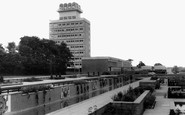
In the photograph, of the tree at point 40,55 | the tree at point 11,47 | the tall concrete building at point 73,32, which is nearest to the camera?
the tree at point 40,55

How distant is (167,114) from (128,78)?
4151 cm

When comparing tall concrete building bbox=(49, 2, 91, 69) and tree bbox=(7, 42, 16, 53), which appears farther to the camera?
tall concrete building bbox=(49, 2, 91, 69)

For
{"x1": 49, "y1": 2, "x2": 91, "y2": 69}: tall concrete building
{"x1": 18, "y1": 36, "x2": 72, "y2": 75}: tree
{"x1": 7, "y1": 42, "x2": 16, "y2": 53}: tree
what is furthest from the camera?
{"x1": 49, "y1": 2, "x2": 91, "y2": 69}: tall concrete building

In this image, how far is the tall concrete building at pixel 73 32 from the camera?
137000mm

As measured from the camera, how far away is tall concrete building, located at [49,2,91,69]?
449ft

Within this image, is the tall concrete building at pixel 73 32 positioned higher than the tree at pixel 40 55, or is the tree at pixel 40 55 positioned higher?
the tall concrete building at pixel 73 32

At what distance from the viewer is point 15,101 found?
14.9 meters

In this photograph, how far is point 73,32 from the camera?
140m

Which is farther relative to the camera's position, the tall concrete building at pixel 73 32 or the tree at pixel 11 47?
the tall concrete building at pixel 73 32

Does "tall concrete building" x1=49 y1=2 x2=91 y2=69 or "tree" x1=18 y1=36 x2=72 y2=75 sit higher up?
"tall concrete building" x1=49 y1=2 x2=91 y2=69

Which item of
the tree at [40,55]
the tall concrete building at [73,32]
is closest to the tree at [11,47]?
the tree at [40,55]

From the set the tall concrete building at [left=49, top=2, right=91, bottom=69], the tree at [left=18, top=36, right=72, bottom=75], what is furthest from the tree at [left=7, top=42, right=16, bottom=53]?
the tall concrete building at [left=49, top=2, right=91, bottom=69]

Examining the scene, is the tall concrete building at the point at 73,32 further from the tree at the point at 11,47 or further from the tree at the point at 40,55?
the tree at the point at 11,47

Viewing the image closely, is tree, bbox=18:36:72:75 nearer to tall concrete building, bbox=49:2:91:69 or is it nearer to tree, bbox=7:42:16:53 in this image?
tree, bbox=7:42:16:53
